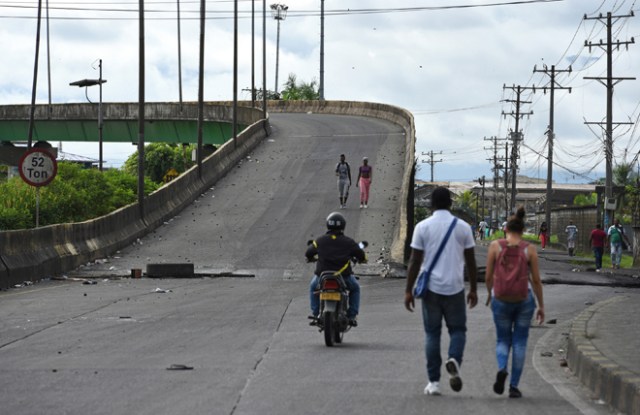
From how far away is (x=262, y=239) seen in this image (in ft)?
107

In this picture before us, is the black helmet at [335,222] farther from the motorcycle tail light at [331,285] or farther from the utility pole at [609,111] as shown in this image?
the utility pole at [609,111]

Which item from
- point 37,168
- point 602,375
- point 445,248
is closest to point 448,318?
point 445,248

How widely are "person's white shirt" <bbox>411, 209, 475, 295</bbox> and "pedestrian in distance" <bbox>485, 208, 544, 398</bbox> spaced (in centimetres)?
29

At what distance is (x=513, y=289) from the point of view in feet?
34.9

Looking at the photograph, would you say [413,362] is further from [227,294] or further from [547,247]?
[547,247]

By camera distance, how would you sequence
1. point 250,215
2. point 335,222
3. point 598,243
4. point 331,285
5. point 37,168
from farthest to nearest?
point 598,243
point 250,215
point 37,168
point 335,222
point 331,285

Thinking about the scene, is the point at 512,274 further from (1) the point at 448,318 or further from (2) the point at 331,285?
(2) the point at 331,285

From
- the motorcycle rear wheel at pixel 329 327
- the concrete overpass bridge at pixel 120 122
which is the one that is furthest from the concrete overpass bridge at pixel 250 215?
the concrete overpass bridge at pixel 120 122

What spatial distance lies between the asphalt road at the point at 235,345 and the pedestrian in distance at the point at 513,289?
0.46 m

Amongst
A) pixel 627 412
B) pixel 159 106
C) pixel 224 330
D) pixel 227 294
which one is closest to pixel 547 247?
pixel 159 106

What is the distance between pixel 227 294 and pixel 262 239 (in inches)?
430

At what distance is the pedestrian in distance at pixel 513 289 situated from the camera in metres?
10.6

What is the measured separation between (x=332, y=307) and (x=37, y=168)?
1459 cm

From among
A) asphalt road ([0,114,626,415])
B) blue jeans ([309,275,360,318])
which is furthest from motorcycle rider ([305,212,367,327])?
asphalt road ([0,114,626,415])
